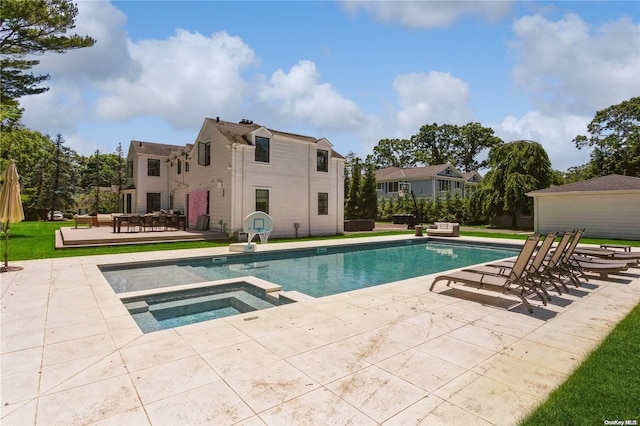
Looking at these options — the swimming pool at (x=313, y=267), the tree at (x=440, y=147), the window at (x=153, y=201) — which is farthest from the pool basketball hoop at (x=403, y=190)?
the tree at (x=440, y=147)

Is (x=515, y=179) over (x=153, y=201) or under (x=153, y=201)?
over

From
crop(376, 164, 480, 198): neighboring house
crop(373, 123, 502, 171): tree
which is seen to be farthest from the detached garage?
crop(373, 123, 502, 171): tree

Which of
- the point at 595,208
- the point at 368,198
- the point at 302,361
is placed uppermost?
the point at 368,198

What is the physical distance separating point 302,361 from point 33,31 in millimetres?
21624

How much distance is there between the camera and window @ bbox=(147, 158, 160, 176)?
2581 cm

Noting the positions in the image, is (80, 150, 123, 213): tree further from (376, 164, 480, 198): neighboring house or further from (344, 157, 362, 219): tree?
(376, 164, 480, 198): neighboring house

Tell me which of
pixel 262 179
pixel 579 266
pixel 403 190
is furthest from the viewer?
pixel 403 190

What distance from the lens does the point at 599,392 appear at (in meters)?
2.87

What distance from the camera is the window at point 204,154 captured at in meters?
18.9

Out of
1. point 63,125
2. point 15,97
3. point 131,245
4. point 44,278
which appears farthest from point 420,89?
point 63,125

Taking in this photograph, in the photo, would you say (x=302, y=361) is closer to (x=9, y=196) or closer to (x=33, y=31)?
(x=9, y=196)

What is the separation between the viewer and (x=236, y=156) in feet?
54.1

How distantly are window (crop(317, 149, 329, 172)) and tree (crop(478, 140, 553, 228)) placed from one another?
16331mm

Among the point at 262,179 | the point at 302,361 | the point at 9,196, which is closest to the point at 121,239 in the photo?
the point at 9,196
